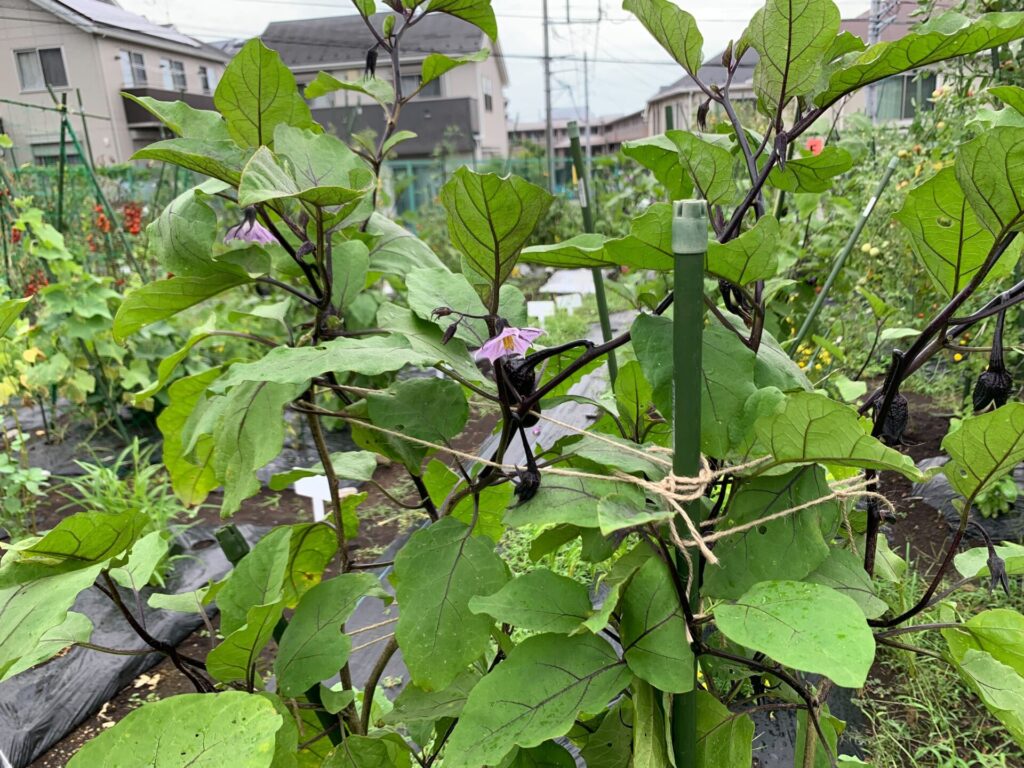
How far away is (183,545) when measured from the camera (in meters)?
2.81

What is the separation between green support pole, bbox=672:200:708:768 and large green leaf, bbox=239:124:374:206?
0.28 metres

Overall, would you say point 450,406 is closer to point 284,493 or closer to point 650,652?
point 650,652

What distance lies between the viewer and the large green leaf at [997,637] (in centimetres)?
64

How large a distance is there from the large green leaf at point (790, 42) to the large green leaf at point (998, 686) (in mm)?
545

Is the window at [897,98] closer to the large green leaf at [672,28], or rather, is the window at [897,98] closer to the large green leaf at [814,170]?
the large green leaf at [814,170]

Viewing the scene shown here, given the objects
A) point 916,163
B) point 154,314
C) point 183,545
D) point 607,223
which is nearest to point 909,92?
point 607,223

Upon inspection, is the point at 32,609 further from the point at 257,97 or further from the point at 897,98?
the point at 897,98

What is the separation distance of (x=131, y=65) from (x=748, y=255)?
10.7 ft

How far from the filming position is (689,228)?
1.62ft

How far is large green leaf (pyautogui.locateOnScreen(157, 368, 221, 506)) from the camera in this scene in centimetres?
93

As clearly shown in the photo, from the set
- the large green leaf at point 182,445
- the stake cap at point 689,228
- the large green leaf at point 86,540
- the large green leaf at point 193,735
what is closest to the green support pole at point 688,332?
the stake cap at point 689,228

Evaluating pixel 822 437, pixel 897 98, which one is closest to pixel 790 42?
pixel 822 437

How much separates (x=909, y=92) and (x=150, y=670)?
920 centimetres

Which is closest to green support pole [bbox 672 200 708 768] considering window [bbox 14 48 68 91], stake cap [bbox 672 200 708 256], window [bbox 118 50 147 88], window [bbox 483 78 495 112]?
stake cap [bbox 672 200 708 256]
